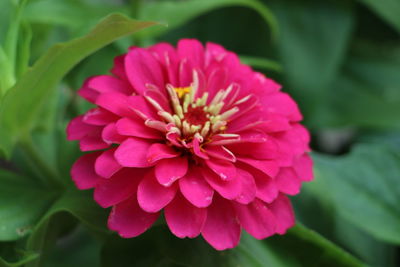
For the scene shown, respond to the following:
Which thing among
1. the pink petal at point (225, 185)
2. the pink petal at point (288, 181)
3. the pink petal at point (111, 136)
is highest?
the pink petal at point (111, 136)

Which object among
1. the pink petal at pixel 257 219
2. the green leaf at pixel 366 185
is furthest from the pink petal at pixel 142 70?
the green leaf at pixel 366 185

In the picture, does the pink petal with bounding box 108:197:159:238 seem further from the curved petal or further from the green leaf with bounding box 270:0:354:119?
the green leaf with bounding box 270:0:354:119

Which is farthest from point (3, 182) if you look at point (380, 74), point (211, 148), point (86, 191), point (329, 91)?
point (380, 74)

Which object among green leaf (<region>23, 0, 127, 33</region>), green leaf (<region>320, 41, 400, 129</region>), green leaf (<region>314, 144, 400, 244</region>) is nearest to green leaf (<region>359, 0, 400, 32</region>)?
green leaf (<region>320, 41, 400, 129</region>)

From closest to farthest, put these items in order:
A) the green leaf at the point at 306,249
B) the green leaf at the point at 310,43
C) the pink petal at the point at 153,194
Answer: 1. the pink petal at the point at 153,194
2. the green leaf at the point at 306,249
3. the green leaf at the point at 310,43

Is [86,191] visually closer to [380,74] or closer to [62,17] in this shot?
[62,17]

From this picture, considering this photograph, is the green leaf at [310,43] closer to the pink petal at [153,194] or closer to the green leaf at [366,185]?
the green leaf at [366,185]
